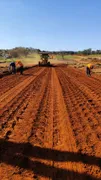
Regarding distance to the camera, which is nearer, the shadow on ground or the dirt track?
the shadow on ground

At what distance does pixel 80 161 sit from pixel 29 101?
23.2ft

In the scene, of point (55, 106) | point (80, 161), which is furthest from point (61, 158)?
point (55, 106)

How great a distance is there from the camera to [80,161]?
20.2 feet

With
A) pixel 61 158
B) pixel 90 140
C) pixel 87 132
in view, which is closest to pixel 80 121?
pixel 87 132

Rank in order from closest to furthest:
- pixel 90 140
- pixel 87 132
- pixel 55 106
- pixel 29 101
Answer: pixel 90 140 < pixel 87 132 < pixel 55 106 < pixel 29 101

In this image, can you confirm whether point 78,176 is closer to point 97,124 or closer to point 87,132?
point 87,132

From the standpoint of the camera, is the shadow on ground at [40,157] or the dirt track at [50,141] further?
the dirt track at [50,141]

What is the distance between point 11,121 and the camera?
370 inches

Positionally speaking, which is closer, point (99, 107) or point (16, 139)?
point (16, 139)

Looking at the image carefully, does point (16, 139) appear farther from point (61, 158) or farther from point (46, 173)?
point (46, 173)

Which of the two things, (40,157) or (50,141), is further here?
(50,141)

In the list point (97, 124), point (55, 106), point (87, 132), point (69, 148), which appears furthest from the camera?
point (55, 106)

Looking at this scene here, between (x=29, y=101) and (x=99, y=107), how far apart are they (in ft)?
9.94

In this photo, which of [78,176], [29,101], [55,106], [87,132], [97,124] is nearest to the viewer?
[78,176]
